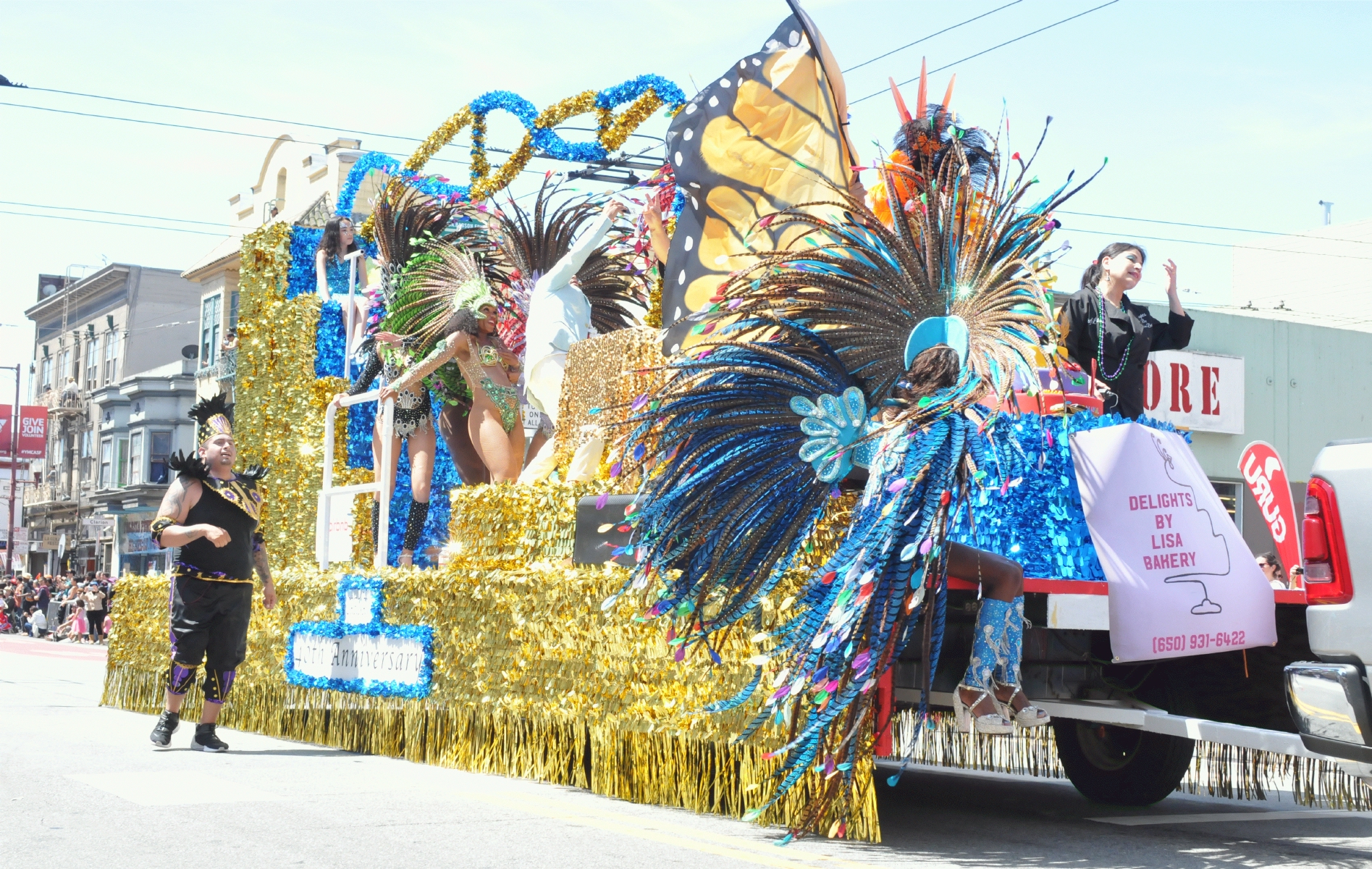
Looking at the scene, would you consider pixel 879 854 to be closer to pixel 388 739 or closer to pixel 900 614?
pixel 900 614

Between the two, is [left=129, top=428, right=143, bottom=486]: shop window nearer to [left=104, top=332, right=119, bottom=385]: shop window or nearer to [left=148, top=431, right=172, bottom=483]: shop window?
[left=148, top=431, right=172, bottom=483]: shop window

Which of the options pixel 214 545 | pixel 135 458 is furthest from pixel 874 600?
pixel 135 458

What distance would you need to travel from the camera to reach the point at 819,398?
529 cm

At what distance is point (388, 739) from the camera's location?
8117mm

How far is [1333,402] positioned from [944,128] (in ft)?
65.6

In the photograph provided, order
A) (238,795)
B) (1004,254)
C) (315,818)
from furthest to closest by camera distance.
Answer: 1. (238,795)
2. (315,818)
3. (1004,254)

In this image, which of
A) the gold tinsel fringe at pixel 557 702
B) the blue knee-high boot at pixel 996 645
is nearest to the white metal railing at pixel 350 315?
the gold tinsel fringe at pixel 557 702

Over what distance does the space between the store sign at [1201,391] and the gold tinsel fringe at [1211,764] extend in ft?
50.3

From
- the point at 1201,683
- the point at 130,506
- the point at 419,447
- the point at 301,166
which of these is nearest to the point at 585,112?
the point at 419,447

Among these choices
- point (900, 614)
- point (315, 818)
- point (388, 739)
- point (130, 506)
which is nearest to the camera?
point (900, 614)

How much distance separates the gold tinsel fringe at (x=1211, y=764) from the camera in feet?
19.5

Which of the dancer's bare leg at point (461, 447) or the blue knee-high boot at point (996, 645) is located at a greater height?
the dancer's bare leg at point (461, 447)

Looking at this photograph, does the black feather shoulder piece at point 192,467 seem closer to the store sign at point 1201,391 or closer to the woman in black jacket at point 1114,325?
the woman in black jacket at point 1114,325

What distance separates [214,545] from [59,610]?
100 feet
